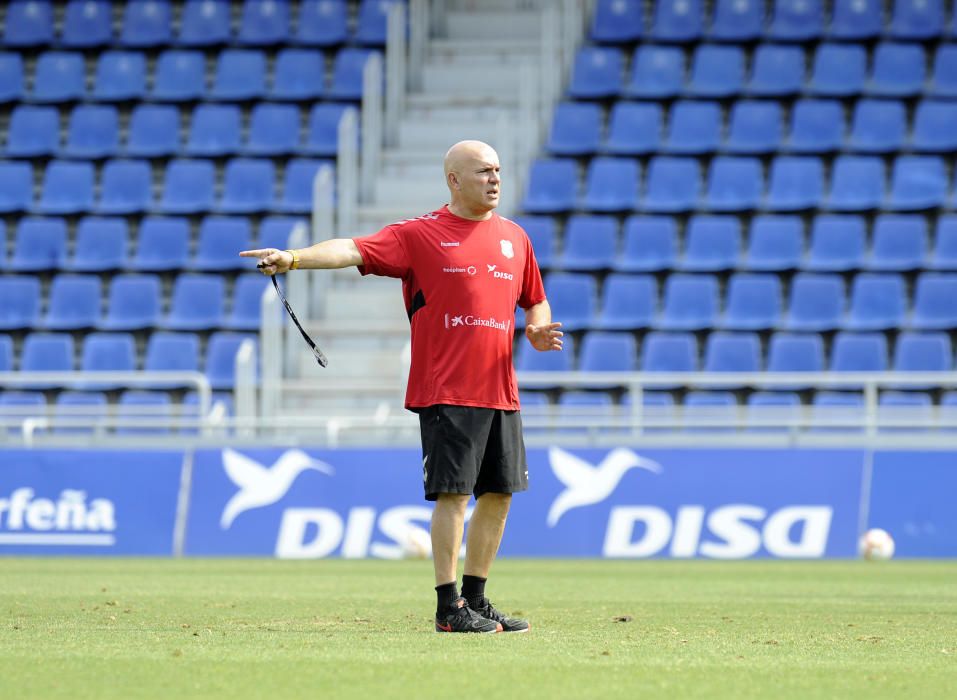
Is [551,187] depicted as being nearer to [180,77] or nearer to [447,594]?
[180,77]

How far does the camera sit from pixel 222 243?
61.1 feet

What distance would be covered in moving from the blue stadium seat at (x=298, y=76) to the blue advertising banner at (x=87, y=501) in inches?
291

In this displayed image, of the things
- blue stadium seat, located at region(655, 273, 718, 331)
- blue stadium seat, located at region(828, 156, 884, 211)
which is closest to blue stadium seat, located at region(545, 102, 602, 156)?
blue stadium seat, located at region(655, 273, 718, 331)

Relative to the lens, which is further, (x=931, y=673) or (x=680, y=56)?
(x=680, y=56)

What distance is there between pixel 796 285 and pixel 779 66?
381cm

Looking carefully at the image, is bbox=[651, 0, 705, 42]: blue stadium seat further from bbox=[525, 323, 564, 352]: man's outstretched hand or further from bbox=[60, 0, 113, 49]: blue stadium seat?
bbox=[525, 323, 564, 352]: man's outstretched hand

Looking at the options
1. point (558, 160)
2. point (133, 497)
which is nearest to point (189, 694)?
point (133, 497)

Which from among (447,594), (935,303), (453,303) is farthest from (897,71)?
(447,594)

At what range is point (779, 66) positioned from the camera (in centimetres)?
1991

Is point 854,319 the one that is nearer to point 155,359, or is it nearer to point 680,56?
point 680,56

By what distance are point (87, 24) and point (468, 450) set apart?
17.1 m

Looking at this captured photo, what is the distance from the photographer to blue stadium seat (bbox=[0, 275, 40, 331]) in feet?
59.6

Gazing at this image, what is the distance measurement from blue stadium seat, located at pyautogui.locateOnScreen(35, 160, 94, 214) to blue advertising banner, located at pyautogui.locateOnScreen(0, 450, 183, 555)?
5.82 metres

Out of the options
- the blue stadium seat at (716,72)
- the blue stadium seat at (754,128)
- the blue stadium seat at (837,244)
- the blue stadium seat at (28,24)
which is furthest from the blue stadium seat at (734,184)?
the blue stadium seat at (28,24)
